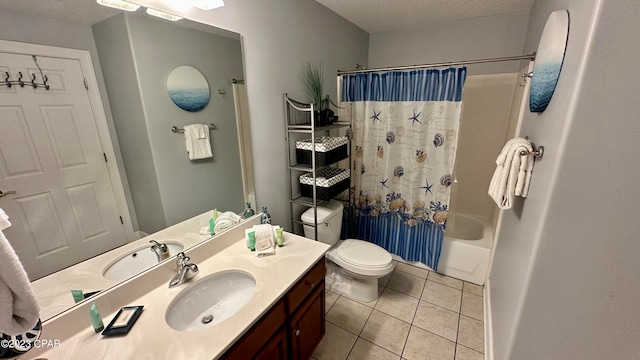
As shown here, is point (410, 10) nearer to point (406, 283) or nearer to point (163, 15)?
point (163, 15)

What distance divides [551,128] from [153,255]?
5.90 feet

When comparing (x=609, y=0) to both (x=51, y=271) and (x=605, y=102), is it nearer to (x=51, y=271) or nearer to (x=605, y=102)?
(x=605, y=102)

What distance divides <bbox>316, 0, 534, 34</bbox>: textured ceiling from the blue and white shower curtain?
0.54 meters

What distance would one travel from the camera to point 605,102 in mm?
729

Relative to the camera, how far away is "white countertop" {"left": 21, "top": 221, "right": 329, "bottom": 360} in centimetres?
81

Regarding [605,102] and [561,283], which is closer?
[605,102]

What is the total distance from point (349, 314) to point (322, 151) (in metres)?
1.28

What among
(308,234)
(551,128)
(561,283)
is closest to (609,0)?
(551,128)

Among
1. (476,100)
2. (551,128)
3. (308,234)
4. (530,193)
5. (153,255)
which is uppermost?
(476,100)

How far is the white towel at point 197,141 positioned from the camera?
1262mm

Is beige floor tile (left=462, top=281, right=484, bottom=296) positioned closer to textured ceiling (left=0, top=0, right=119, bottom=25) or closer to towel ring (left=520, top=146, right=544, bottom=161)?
towel ring (left=520, top=146, right=544, bottom=161)

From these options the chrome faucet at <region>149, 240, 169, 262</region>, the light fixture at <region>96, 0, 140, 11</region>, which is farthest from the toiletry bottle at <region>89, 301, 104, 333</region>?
the light fixture at <region>96, 0, 140, 11</region>

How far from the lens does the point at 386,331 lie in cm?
175

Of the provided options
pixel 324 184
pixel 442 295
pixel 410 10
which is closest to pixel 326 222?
pixel 324 184
